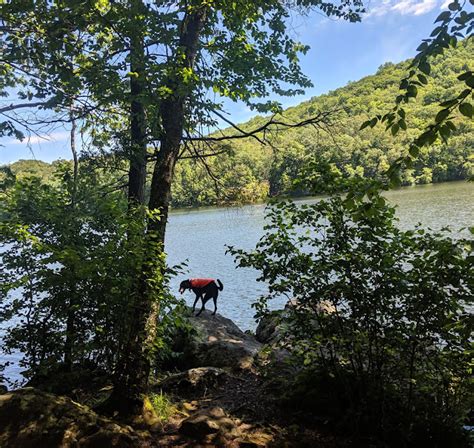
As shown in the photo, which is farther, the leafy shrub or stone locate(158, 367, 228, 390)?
stone locate(158, 367, 228, 390)

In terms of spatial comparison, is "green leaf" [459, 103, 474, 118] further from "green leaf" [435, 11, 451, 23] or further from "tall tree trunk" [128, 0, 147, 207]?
"tall tree trunk" [128, 0, 147, 207]

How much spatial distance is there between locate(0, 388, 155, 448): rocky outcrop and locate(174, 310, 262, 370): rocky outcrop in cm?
324

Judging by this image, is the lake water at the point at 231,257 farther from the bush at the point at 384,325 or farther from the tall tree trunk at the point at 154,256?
the bush at the point at 384,325

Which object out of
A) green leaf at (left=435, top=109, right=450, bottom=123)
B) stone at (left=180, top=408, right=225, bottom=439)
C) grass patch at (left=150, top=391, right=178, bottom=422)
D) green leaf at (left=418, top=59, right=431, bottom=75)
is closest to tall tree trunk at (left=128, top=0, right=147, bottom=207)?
grass patch at (left=150, top=391, right=178, bottom=422)

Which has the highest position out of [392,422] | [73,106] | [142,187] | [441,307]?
[73,106]

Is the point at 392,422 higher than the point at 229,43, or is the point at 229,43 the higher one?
the point at 229,43

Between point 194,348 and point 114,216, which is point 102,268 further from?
point 194,348

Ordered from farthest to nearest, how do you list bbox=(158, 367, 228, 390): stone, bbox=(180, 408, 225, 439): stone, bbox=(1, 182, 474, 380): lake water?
bbox=(1, 182, 474, 380): lake water, bbox=(158, 367, 228, 390): stone, bbox=(180, 408, 225, 439): stone

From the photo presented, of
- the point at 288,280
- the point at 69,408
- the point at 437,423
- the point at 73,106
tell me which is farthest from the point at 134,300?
the point at 437,423

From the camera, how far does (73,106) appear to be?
5070 mm

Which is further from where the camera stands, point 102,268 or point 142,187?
point 142,187

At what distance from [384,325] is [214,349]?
13.2 ft

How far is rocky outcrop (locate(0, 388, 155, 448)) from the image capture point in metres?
2.96

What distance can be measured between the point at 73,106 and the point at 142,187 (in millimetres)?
2444
